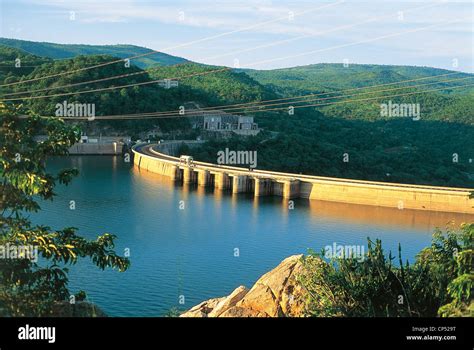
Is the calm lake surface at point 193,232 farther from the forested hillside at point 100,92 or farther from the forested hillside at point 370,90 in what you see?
the forested hillside at point 370,90

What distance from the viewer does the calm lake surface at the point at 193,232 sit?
19.6m

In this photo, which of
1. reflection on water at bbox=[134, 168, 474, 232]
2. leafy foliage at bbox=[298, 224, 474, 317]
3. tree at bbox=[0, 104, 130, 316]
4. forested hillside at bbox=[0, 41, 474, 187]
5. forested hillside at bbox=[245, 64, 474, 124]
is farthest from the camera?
forested hillside at bbox=[245, 64, 474, 124]

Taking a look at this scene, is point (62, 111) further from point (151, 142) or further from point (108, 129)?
point (151, 142)

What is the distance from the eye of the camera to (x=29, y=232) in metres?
7.96

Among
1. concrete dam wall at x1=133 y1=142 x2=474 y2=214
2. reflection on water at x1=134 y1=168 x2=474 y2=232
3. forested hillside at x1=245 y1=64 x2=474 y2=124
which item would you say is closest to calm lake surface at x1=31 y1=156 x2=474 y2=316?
reflection on water at x1=134 y1=168 x2=474 y2=232

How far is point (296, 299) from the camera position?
378 inches

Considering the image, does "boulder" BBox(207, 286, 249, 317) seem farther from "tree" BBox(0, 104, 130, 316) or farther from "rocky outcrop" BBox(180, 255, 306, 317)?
"tree" BBox(0, 104, 130, 316)

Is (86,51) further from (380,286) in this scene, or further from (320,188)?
(380,286)

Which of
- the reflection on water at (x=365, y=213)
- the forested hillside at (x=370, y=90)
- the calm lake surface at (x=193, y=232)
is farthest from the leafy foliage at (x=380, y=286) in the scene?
the forested hillside at (x=370, y=90)

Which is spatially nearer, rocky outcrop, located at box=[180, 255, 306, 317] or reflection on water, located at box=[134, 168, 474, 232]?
rocky outcrop, located at box=[180, 255, 306, 317]

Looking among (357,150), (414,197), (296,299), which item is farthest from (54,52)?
(296,299)

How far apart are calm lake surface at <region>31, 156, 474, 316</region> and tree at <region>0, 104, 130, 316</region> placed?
29.6 ft

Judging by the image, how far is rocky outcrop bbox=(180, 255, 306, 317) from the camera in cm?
958

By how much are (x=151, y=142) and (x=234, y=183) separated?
28748 mm
